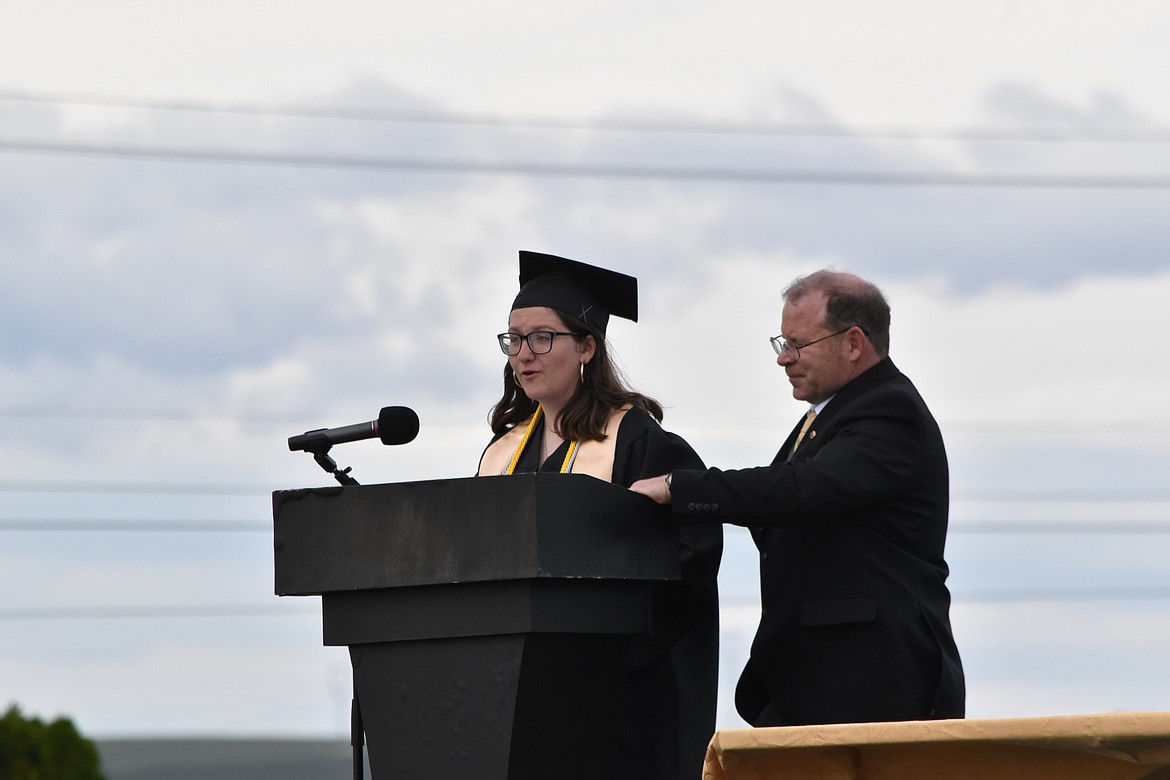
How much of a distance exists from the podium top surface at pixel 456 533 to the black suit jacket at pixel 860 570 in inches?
20.2

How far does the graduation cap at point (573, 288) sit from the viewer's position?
466 cm

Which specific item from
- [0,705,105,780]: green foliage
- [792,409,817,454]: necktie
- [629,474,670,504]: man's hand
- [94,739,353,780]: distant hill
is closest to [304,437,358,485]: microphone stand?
[629,474,670,504]: man's hand

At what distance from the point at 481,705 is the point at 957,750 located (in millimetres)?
1019

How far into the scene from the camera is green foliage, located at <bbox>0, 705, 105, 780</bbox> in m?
16.4

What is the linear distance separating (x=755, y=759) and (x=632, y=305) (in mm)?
2018

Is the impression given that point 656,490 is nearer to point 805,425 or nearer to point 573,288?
point 805,425

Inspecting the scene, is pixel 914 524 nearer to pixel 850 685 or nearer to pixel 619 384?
pixel 850 685

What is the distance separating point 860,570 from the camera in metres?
4.19

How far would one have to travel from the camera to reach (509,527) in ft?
11.1

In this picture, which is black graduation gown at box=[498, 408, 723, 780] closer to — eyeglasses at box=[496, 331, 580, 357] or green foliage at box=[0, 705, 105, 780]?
eyeglasses at box=[496, 331, 580, 357]

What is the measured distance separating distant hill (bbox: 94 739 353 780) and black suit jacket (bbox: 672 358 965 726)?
22060mm

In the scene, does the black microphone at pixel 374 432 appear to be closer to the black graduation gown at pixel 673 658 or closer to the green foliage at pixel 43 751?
the black graduation gown at pixel 673 658

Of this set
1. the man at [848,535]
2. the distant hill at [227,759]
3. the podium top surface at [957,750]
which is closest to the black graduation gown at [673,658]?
the man at [848,535]

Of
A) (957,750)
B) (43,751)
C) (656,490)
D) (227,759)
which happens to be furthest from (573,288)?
(227,759)
